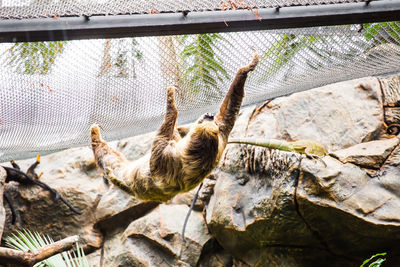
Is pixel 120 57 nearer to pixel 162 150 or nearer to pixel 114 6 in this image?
pixel 114 6

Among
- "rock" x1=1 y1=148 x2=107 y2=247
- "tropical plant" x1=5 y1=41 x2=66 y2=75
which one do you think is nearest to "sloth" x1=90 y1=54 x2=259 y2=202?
"tropical plant" x1=5 y1=41 x2=66 y2=75

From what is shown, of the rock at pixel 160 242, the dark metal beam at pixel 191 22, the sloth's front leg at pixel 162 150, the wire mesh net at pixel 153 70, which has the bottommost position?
A: the rock at pixel 160 242

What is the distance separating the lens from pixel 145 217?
5.25m

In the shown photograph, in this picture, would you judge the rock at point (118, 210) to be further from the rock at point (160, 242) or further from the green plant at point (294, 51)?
the green plant at point (294, 51)

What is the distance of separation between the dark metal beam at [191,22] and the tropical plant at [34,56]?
398 millimetres

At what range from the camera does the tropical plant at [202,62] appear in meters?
2.76

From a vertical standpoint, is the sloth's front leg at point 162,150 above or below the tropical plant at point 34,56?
below

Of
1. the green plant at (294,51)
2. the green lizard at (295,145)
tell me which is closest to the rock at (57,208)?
the green lizard at (295,145)

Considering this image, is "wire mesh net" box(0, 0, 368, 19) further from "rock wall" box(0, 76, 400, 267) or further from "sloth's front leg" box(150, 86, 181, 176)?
"rock wall" box(0, 76, 400, 267)

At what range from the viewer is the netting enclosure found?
2189mm

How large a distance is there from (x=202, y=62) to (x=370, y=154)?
206 cm

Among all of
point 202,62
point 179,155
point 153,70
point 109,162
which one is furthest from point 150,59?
point 109,162

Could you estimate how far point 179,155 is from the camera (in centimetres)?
290

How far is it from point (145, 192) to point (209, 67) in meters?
1.25
